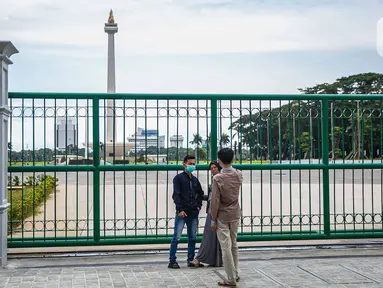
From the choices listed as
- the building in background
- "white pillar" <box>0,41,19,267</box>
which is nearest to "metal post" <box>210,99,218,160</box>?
the building in background

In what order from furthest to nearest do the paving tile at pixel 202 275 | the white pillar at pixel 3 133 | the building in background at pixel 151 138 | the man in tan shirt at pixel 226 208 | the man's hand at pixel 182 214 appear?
1. the building in background at pixel 151 138
2. the white pillar at pixel 3 133
3. the man's hand at pixel 182 214
4. the paving tile at pixel 202 275
5. the man in tan shirt at pixel 226 208

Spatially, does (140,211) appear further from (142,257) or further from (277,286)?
(277,286)

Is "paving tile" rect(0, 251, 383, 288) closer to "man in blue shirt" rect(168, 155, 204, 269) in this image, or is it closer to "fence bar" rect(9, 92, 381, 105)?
"man in blue shirt" rect(168, 155, 204, 269)

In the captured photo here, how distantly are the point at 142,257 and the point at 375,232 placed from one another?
12.6 ft

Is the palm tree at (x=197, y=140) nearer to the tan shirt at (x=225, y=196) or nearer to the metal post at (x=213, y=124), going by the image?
the metal post at (x=213, y=124)

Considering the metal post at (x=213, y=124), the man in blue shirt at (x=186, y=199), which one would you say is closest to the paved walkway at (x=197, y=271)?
the man in blue shirt at (x=186, y=199)

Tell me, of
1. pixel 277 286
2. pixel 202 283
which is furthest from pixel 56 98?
pixel 277 286

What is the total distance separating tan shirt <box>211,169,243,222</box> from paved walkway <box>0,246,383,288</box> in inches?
32.6

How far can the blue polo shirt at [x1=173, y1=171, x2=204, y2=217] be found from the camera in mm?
6836

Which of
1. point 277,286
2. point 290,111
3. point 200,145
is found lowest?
point 277,286

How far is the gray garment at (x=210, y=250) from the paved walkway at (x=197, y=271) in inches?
5.6

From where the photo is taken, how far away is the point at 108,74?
41.8 m

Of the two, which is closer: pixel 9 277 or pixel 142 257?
pixel 9 277

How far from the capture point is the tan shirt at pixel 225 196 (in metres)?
5.93
